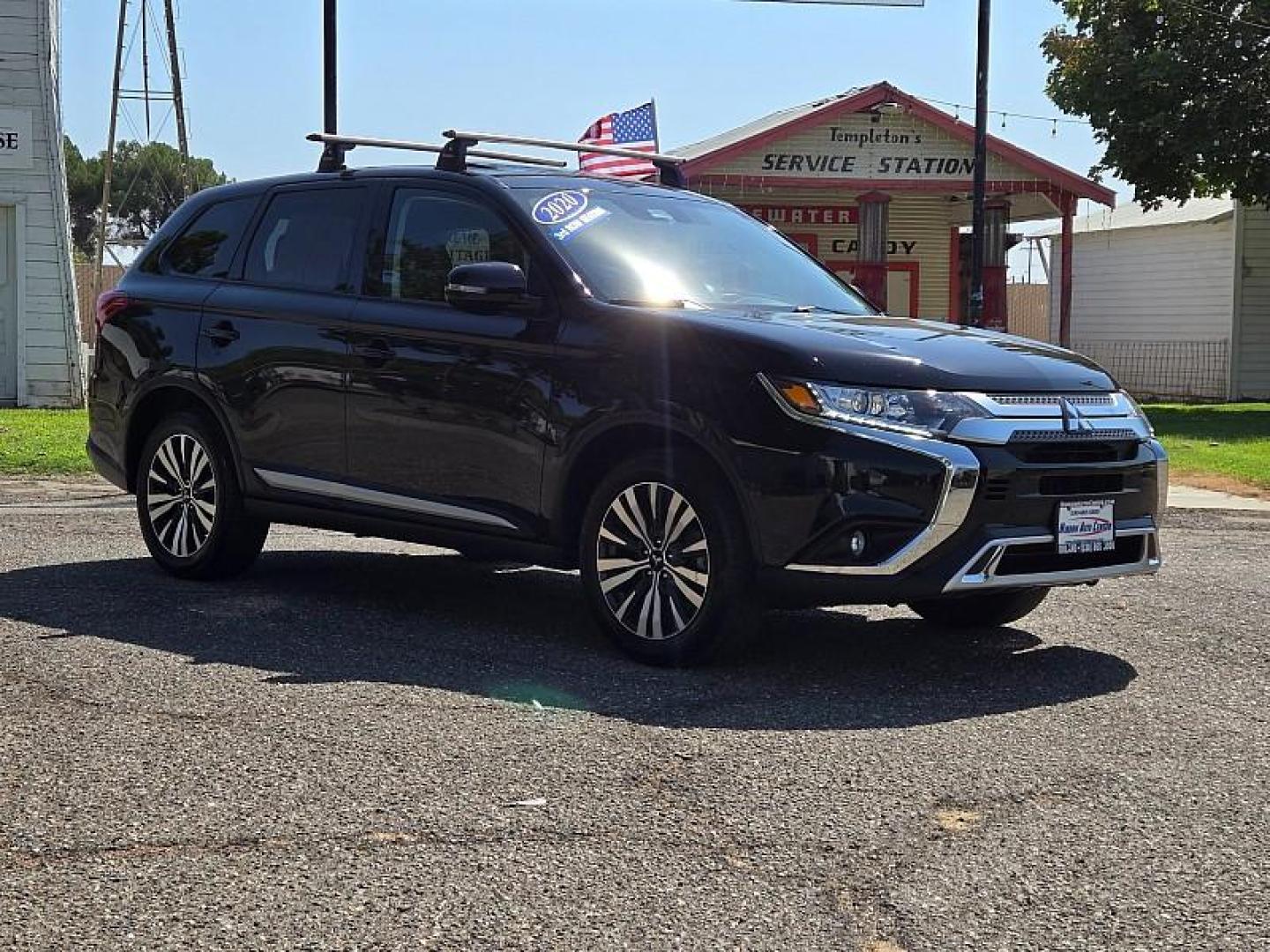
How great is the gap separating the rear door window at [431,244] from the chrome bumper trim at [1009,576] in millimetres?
2297

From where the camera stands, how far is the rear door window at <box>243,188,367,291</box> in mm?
8016

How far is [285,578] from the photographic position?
8.87 metres

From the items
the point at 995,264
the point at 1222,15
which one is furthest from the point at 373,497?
the point at 1222,15

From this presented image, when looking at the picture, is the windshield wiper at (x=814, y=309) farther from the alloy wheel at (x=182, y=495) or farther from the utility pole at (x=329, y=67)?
the utility pole at (x=329, y=67)

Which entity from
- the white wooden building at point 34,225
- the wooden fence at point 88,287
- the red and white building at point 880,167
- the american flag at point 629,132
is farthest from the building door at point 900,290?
the white wooden building at point 34,225

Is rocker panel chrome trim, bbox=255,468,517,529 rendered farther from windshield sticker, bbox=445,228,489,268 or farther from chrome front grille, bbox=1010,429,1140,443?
chrome front grille, bbox=1010,429,1140,443

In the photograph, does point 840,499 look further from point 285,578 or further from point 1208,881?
point 285,578

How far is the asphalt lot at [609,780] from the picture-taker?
3979mm

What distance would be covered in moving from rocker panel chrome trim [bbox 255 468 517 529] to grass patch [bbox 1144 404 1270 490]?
9.88 meters

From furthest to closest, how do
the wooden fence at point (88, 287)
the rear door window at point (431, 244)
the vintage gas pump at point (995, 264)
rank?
the wooden fence at point (88, 287) < the vintage gas pump at point (995, 264) < the rear door window at point (431, 244)

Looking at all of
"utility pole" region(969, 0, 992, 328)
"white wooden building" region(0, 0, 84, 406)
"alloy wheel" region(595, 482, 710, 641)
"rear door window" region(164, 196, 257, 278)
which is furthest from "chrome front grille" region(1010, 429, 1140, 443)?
"white wooden building" region(0, 0, 84, 406)

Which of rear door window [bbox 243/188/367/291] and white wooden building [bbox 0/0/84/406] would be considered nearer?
rear door window [bbox 243/188/367/291]

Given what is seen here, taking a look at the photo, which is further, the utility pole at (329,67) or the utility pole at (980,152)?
the utility pole at (980,152)

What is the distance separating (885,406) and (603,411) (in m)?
1.11
